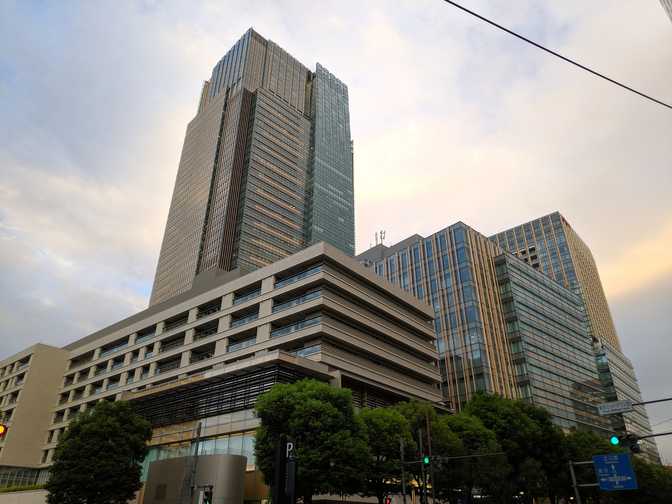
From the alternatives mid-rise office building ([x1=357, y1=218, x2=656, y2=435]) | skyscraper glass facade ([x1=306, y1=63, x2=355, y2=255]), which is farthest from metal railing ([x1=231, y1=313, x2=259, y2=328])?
skyscraper glass facade ([x1=306, y1=63, x2=355, y2=255])

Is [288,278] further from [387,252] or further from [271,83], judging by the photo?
[271,83]

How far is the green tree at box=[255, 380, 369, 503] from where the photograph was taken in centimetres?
3197

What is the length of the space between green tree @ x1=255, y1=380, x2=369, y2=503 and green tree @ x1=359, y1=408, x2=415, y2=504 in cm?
208

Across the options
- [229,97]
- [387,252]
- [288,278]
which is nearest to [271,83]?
[229,97]

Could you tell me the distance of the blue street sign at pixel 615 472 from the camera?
33.4 meters

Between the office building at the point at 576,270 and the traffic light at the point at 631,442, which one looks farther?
the office building at the point at 576,270

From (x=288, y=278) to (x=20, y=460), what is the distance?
53.5 metres

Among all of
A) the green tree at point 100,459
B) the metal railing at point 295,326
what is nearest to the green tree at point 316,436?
the green tree at point 100,459


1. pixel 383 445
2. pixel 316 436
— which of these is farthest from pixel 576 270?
pixel 316 436

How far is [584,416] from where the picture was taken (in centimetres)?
9162

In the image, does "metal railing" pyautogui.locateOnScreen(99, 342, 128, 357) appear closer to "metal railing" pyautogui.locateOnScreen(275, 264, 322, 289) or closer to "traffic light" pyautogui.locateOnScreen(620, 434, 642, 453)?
"metal railing" pyautogui.locateOnScreen(275, 264, 322, 289)

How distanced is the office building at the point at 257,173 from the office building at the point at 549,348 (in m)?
67.8

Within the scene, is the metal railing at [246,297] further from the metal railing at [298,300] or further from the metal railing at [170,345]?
the metal railing at [170,345]

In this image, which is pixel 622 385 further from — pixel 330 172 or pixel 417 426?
pixel 417 426
